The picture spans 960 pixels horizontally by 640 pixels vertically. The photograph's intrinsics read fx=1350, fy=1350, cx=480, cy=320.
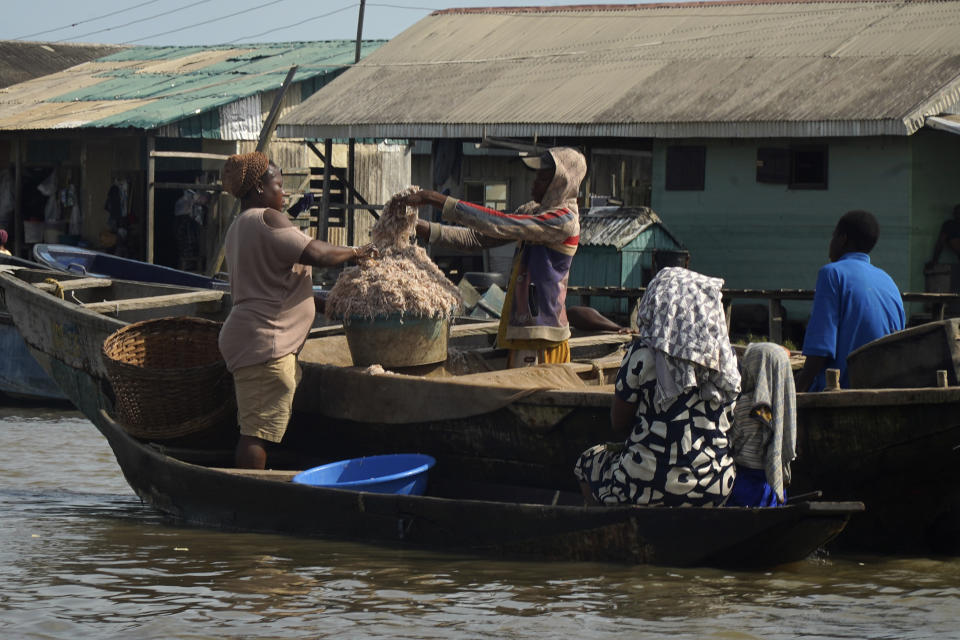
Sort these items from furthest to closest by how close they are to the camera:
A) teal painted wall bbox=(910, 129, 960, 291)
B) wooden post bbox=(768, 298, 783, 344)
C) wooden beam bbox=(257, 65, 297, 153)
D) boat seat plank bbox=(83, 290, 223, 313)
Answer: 1. wooden beam bbox=(257, 65, 297, 153)
2. teal painted wall bbox=(910, 129, 960, 291)
3. wooden post bbox=(768, 298, 783, 344)
4. boat seat plank bbox=(83, 290, 223, 313)

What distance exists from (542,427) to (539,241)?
0.99m

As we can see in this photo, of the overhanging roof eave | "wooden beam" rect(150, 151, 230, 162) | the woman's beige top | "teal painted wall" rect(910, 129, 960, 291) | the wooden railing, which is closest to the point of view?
the woman's beige top

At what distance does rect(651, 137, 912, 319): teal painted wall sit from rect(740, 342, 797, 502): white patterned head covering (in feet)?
33.6

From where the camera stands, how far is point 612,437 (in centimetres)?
631

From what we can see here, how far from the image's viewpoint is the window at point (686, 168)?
55.9 ft

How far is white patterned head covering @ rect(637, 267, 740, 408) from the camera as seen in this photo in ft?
18.0

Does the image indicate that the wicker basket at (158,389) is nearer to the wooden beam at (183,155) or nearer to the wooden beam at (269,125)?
the wooden beam at (269,125)

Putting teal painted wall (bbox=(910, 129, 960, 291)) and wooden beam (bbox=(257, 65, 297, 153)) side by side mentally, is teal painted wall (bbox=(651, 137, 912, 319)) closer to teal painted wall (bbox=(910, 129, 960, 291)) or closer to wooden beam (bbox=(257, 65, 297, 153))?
teal painted wall (bbox=(910, 129, 960, 291))

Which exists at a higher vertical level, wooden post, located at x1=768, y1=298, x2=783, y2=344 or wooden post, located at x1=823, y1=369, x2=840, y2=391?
wooden post, located at x1=768, y1=298, x2=783, y2=344

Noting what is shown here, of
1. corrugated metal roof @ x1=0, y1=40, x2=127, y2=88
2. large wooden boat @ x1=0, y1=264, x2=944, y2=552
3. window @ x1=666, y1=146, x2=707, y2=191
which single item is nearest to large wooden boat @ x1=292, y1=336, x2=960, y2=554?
large wooden boat @ x1=0, y1=264, x2=944, y2=552

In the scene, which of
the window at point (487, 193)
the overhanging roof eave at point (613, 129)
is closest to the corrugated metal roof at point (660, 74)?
the overhanging roof eave at point (613, 129)

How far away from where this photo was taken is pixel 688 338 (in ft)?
18.0

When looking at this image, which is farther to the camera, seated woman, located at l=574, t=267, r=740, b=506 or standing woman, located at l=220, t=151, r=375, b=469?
standing woman, located at l=220, t=151, r=375, b=469

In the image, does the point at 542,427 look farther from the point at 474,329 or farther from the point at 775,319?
the point at 775,319
